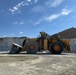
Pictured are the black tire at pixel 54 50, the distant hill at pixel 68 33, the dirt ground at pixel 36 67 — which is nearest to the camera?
the dirt ground at pixel 36 67

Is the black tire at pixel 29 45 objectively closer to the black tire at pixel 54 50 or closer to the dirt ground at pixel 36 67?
the black tire at pixel 54 50

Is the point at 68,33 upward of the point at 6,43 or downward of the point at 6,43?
upward

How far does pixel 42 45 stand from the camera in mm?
29281

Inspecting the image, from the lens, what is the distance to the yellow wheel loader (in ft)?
Answer: 91.7

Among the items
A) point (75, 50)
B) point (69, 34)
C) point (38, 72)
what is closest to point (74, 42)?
point (75, 50)

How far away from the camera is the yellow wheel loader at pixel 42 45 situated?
2794 centimetres

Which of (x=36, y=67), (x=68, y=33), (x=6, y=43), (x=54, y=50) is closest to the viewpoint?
(x=36, y=67)

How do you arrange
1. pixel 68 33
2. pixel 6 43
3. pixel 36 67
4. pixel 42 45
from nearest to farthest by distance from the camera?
pixel 36 67, pixel 42 45, pixel 6 43, pixel 68 33

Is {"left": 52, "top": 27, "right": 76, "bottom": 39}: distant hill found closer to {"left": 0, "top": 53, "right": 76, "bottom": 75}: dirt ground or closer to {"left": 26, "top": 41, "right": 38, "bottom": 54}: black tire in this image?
{"left": 26, "top": 41, "right": 38, "bottom": 54}: black tire

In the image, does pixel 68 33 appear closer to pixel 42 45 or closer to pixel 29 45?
pixel 42 45

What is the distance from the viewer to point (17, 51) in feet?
92.1

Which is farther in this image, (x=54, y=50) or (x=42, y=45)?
(x=42, y=45)

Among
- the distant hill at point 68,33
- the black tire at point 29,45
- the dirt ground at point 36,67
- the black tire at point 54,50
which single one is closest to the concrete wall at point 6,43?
the black tire at point 29,45

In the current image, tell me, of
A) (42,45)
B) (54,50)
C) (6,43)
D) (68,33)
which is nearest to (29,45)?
(42,45)
